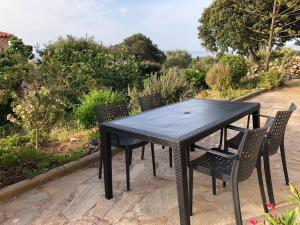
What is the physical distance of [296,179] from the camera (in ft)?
10.8

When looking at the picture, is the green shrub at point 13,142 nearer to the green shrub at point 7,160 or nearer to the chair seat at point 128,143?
the green shrub at point 7,160

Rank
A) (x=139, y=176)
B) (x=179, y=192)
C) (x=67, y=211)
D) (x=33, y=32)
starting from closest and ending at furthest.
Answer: (x=179, y=192) < (x=67, y=211) < (x=139, y=176) < (x=33, y=32)

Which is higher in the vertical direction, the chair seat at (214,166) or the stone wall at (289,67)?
the stone wall at (289,67)

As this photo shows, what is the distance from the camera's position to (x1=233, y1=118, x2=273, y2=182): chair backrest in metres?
2.25

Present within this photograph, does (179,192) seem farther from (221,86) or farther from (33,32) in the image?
(33,32)

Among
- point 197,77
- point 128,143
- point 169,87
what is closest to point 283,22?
point 197,77

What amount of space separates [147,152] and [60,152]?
1204 millimetres

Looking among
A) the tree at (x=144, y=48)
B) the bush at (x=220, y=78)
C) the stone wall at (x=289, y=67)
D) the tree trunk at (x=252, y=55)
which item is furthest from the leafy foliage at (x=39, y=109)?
the tree at (x=144, y=48)

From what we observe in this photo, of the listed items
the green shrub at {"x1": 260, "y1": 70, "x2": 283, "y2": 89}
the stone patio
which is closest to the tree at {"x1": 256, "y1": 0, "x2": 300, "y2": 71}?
the green shrub at {"x1": 260, "y1": 70, "x2": 283, "y2": 89}

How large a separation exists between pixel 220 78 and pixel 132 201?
22.4 feet

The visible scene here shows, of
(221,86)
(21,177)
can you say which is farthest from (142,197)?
(221,86)

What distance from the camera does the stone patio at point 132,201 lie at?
265cm

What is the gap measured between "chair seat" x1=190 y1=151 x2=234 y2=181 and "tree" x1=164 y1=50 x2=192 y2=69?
2074 cm

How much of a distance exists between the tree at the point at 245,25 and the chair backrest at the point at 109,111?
35.2 ft
